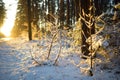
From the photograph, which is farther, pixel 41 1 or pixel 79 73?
pixel 41 1

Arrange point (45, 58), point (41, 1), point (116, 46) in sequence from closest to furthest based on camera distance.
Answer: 1. point (116, 46)
2. point (45, 58)
3. point (41, 1)

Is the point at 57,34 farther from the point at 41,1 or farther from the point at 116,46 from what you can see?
the point at 41,1

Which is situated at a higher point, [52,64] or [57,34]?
[57,34]

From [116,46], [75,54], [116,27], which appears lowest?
[75,54]

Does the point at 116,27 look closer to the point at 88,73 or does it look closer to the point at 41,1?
the point at 88,73

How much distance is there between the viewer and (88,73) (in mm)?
10008

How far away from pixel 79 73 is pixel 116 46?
247 cm

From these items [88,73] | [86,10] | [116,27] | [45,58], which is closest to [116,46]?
[116,27]

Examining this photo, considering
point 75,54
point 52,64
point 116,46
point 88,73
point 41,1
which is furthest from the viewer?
point 41,1

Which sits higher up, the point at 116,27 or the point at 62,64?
the point at 116,27

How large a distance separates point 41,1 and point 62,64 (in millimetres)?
32862

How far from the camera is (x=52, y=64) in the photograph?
12.1 meters

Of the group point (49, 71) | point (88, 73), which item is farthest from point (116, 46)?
point (49, 71)

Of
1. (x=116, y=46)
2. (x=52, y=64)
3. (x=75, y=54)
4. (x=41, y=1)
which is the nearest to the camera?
(x=116, y=46)
